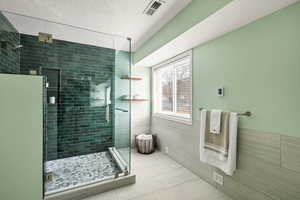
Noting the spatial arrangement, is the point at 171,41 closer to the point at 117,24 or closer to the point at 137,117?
the point at 117,24

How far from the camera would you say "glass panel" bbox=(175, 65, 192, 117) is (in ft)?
8.12

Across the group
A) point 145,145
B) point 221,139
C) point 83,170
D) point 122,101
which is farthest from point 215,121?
point 83,170

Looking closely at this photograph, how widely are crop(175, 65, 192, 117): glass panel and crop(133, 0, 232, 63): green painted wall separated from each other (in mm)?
693

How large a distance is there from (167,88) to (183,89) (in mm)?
551

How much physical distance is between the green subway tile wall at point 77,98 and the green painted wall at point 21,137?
1071mm

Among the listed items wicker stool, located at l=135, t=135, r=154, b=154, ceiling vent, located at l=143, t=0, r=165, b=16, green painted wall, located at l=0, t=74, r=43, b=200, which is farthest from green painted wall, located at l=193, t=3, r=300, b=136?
green painted wall, located at l=0, t=74, r=43, b=200

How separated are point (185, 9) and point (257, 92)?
50.2 inches

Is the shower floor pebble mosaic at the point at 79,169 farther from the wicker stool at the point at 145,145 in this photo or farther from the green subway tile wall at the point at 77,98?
the wicker stool at the point at 145,145

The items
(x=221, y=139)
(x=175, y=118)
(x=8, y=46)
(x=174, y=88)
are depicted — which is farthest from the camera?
(x=174, y=88)

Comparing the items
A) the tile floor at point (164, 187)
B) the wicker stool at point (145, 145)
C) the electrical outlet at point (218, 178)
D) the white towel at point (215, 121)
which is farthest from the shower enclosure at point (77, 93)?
the white towel at point (215, 121)

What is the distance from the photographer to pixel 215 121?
169cm

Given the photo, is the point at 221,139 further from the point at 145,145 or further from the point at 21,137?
the point at 21,137

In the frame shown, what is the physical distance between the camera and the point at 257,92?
4.61 feet

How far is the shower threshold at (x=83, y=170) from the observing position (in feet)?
5.73
